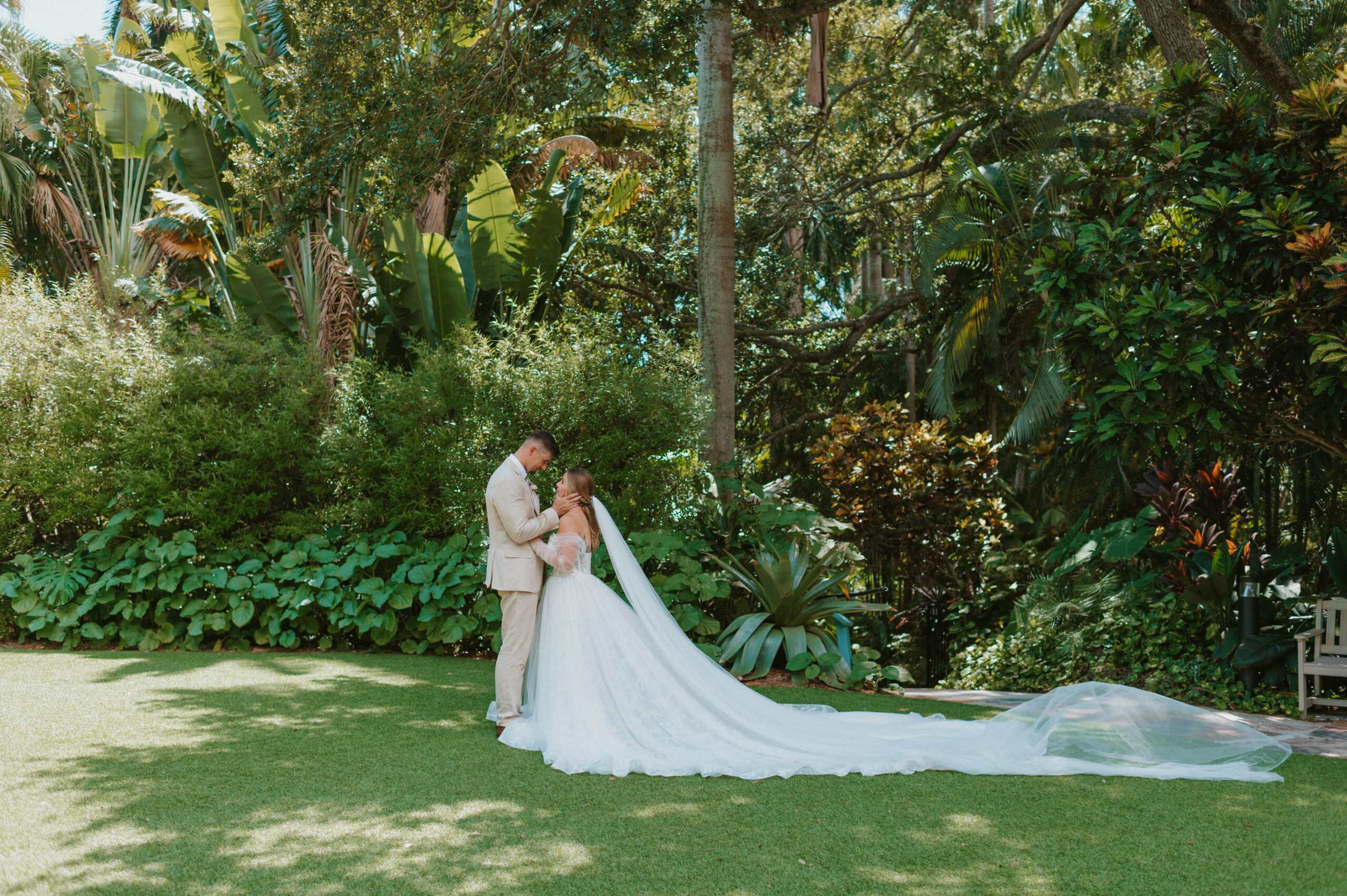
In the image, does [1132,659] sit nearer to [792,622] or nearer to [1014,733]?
[792,622]

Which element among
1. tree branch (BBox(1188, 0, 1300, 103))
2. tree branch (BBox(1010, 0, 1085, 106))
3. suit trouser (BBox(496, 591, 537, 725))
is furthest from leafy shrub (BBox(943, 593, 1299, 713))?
tree branch (BBox(1010, 0, 1085, 106))

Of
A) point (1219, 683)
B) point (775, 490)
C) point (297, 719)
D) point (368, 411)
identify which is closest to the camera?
point (297, 719)

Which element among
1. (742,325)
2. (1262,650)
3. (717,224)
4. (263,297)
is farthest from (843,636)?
(263,297)

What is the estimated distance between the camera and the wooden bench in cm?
659

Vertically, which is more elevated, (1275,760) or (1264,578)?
(1264,578)

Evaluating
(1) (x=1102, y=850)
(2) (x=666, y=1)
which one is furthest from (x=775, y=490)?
(1) (x=1102, y=850)

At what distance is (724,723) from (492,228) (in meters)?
7.72

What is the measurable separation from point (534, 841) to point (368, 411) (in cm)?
634

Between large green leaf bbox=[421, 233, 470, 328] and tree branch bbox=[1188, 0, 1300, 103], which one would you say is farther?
large green leaf bbox=[421, 233, 470, 328]

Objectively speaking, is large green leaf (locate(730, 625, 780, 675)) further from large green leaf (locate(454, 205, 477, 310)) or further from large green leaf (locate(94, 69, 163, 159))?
large green leaf (locate(94, 69, 163, 159))

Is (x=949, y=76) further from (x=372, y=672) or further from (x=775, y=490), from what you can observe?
(x=372, y=672)

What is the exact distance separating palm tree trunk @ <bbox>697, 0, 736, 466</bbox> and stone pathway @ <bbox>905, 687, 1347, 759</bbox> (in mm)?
3466

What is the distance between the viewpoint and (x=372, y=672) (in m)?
7.50

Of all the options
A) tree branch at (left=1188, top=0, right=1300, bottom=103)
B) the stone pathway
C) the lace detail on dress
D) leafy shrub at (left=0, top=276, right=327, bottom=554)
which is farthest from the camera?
leafy shrub at (left=0, top=276, right=327, bottom=554)
